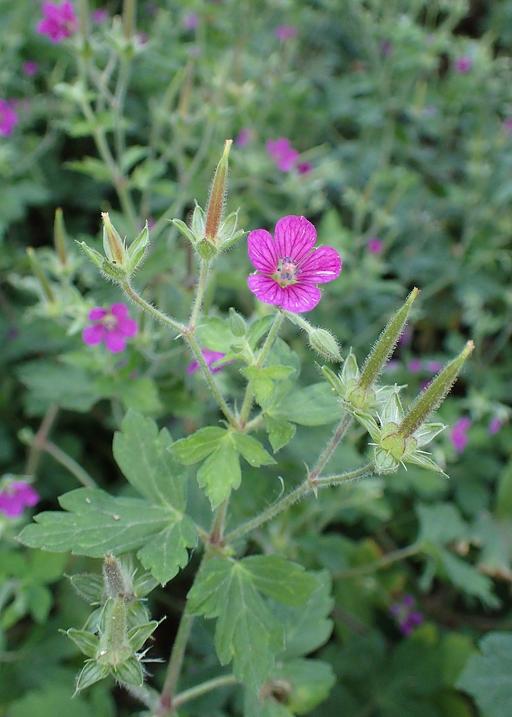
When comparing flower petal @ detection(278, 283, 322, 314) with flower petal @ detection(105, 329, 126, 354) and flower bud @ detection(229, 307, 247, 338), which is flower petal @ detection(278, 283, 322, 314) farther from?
flower petal @ detection(105, 329, 126, 354)

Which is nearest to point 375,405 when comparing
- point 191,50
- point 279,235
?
point 279,235

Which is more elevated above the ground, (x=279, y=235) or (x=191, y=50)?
(x=279, y=235)

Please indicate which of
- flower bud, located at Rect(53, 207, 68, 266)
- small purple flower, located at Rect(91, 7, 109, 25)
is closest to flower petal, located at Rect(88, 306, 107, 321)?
flower bud, located at Rect(53, 207, 68, 266)

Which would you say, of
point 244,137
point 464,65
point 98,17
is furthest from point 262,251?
point 464,65

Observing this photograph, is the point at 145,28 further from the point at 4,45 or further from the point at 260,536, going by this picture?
the point at 260,536

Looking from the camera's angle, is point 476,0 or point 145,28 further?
point 476,0

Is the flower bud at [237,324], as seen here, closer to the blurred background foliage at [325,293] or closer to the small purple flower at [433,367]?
the blurred background foliage at [325,293]

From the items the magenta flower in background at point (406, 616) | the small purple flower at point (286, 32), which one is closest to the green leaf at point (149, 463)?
the magenta flower in background at point (406, 616)
